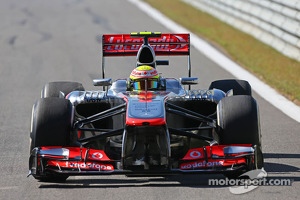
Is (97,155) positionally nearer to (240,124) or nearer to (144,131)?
(144,131)

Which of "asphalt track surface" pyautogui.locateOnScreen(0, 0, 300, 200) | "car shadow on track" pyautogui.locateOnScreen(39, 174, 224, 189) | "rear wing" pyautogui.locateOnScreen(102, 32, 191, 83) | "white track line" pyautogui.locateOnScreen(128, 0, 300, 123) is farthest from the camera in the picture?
"white track line" pyautogui.locateOnScreen(128, 0, 300, 123)

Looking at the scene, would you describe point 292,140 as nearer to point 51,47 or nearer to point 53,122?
point 53,122

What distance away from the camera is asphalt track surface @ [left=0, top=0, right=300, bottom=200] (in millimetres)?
9359

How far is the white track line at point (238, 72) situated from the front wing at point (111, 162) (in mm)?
4077

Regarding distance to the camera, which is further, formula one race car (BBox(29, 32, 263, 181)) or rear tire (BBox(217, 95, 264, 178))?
rear tire (BBox(217, 95, 264, 178))

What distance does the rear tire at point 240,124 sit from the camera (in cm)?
1012

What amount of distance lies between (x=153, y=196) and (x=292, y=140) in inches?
142

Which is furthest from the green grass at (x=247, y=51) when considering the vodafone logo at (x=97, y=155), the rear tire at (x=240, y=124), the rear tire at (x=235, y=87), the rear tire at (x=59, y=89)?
the vodafone logo at (x=97, y=155)

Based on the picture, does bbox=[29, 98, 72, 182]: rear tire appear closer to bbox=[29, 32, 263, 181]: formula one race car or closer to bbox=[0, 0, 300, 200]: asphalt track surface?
bbox=[29, 32, 263, 181]: formula one race car

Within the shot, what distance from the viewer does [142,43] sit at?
12594mm

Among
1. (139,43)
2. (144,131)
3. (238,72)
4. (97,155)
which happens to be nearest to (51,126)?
(97,155)

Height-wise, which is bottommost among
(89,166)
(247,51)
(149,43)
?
(89,166)

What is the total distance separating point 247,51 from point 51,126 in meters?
12.3

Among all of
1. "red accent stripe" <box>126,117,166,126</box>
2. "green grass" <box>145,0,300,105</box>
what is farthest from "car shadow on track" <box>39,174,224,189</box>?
"green grass" <box>145,0,300,105</box>
